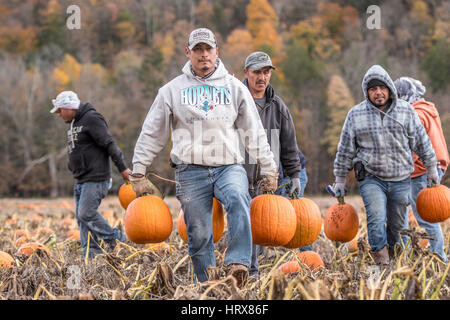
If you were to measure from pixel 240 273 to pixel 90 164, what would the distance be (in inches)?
126

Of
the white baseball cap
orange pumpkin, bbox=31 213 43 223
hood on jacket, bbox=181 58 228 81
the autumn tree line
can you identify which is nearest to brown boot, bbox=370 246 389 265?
hood on jacket, bbox=181 58 228 81

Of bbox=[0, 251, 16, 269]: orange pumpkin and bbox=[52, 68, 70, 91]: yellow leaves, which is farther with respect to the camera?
bbox=[52, 68, 70, 91]: yellow leaves

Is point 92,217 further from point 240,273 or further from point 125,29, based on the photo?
point 125,29

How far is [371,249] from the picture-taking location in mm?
5207

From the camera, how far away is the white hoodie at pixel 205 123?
4.14 metres

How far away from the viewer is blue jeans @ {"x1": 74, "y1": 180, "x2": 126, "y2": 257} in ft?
20.8

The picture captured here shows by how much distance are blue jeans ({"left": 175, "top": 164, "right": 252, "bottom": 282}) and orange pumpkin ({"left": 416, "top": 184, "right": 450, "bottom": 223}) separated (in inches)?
80.6

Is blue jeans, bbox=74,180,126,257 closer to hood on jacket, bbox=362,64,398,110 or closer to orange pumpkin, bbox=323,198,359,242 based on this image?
orange pumpkin, bbox=323,198,359,242

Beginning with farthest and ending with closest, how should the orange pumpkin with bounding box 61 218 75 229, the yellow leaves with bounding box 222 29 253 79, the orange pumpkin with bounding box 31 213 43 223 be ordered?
the yellow leaves with bounding box 222 29 253 79 → the orange pumpkin with bounding box 31 213 43 223 → the orange pumpkin with bounding box 61 218 75 229

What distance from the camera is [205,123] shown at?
412 cm

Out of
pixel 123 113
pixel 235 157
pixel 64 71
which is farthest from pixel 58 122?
pixel 235 157

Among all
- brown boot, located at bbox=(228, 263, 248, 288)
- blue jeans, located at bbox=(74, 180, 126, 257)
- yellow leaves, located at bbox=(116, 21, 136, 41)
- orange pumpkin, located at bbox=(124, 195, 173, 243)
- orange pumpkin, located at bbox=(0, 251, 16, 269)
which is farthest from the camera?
yellow leaves, located at bbox=(116, 21, 136, 41)
